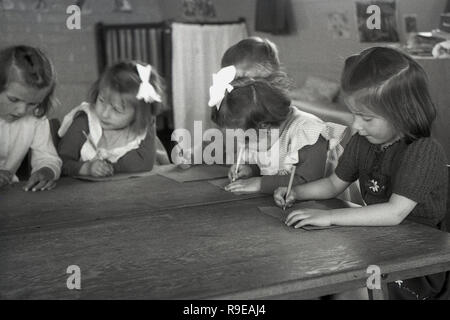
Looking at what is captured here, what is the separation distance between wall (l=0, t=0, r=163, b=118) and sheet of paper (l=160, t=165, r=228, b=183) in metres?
3.41

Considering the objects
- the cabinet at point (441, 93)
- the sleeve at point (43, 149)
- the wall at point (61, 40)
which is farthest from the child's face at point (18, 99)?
the wall at point (61, 40)

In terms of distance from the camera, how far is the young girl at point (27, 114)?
206 cm

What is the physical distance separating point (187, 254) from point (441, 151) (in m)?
0.69

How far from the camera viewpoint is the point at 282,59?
464cm

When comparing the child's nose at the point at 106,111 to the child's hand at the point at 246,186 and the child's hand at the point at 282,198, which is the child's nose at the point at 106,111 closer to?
the child's hand at the point at 246,186

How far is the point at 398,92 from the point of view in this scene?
146cm

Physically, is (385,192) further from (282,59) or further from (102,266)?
(282,59)

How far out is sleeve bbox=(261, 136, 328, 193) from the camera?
1.84 m

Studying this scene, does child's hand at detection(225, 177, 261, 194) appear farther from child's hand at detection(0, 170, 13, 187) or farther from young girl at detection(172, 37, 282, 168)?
child's hand at detection(0, 170, 13, 187)

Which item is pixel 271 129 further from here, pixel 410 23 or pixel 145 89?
pixel 410 23

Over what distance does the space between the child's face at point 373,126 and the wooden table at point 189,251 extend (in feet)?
0.85

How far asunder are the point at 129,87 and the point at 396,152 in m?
1.14

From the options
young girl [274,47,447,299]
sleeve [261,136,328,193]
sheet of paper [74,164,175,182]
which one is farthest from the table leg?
sheet of paper [74,164,175,182]

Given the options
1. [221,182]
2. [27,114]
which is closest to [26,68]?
[27,114]
